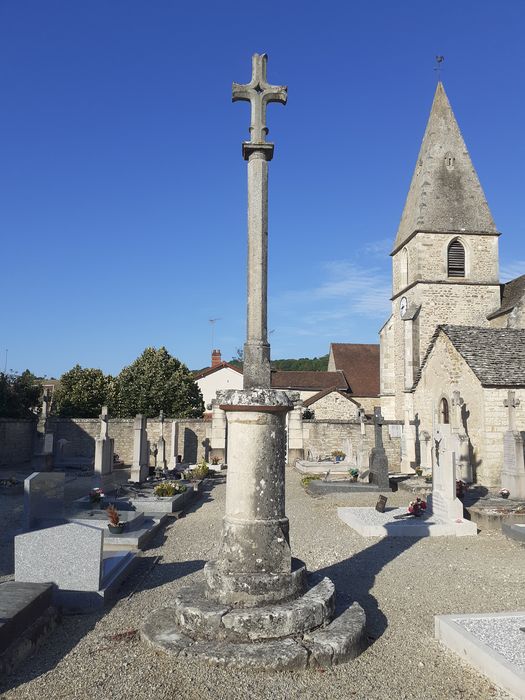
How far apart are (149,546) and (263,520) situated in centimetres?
487

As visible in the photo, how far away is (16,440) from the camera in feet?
83.0

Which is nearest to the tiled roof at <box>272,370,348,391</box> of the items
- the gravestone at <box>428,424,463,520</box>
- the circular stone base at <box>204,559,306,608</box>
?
the gravestone at <box>428,424,463,520</box>

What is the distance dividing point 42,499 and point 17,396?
2353cm

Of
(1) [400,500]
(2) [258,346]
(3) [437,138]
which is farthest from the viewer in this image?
(3) [437,138]

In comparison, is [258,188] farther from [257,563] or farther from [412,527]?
[412,527]

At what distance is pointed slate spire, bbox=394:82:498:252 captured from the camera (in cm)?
2916

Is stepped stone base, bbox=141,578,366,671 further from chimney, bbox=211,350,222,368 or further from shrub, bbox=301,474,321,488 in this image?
chimney, bbox=211,350,222,368

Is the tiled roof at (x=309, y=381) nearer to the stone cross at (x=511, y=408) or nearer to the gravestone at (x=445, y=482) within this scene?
the stone cross at (x=511, y=408)

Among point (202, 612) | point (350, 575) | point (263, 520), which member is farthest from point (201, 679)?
point (350, 575)

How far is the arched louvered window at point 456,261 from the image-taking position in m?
29.1

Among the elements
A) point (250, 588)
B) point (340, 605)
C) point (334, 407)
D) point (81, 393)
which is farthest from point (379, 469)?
point (81, 393)

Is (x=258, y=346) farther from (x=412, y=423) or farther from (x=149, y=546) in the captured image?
(x=412, y=423)

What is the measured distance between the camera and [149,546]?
9055 mm

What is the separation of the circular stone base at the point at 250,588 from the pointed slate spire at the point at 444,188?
87.3ft
